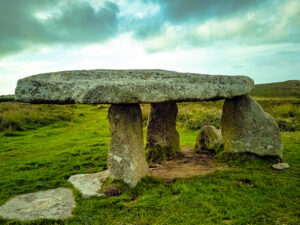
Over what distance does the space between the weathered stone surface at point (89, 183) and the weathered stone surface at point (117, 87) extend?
90.5 inches

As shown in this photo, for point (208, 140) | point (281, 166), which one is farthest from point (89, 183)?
point (281, 166)

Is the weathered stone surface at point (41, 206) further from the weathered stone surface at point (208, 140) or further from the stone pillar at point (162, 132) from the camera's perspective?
the weathered stone surface at point (208, 140)

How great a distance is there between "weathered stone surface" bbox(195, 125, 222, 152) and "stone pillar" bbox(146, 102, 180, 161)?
995 millimetres

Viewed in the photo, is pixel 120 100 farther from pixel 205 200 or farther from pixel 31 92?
pixel 205 200

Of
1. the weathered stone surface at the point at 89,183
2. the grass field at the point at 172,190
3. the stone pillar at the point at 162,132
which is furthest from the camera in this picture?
the stone pillar at the point at 162,132

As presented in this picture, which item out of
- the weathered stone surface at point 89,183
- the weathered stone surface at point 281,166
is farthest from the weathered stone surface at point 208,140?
the weathered stone surface at point 89,183

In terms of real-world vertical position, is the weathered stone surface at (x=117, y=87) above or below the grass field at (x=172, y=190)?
above

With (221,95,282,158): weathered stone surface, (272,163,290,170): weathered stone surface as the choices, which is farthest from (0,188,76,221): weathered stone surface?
(272,163,290,170): weathered stone surface

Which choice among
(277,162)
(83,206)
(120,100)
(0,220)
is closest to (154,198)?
(83,206)

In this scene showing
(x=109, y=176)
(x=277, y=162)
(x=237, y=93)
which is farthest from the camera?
(x=277, y=162)

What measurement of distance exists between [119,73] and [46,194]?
3.52m

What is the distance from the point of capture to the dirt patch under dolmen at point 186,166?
7.04m

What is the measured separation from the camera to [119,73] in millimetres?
5969

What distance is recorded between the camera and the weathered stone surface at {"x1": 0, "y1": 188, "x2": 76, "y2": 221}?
473 cm
